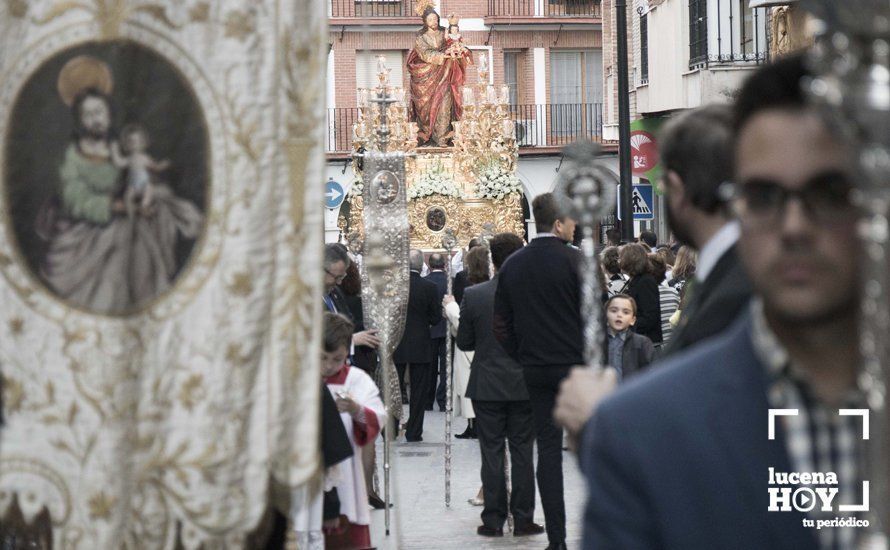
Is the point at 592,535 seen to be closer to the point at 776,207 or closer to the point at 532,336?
the point at 776,207

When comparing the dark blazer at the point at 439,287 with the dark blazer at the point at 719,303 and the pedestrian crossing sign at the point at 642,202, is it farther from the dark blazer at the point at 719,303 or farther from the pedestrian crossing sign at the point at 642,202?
the dark blazer at the point at 719,303

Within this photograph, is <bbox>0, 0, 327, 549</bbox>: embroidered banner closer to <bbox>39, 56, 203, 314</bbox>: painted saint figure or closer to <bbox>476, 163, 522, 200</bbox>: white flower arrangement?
<bbox>39, 56, 203, 314</bbox>: painted saint figure

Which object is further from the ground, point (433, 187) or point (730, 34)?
point (730, 34)

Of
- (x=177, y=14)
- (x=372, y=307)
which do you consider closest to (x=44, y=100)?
(x=177, y=14)

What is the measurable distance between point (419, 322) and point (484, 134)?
14.3 meters

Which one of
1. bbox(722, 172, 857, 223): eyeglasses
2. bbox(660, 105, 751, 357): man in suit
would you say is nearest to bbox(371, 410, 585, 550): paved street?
bbox(660, 105, 751, 357): man in suit

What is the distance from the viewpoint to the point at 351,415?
718cm

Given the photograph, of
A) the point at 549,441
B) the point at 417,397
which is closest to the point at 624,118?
the point at 417,397

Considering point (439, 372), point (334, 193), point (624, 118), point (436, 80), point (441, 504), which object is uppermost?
point (436, 80)

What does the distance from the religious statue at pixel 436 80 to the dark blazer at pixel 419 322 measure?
16.8 meters

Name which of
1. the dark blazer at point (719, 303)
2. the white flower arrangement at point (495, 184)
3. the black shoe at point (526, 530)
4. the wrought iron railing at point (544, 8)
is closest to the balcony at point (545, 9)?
the wrought iron railing at point (544, 8)

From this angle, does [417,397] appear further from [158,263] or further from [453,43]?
[453,43]

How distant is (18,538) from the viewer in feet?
11.9

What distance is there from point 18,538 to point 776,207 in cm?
246
